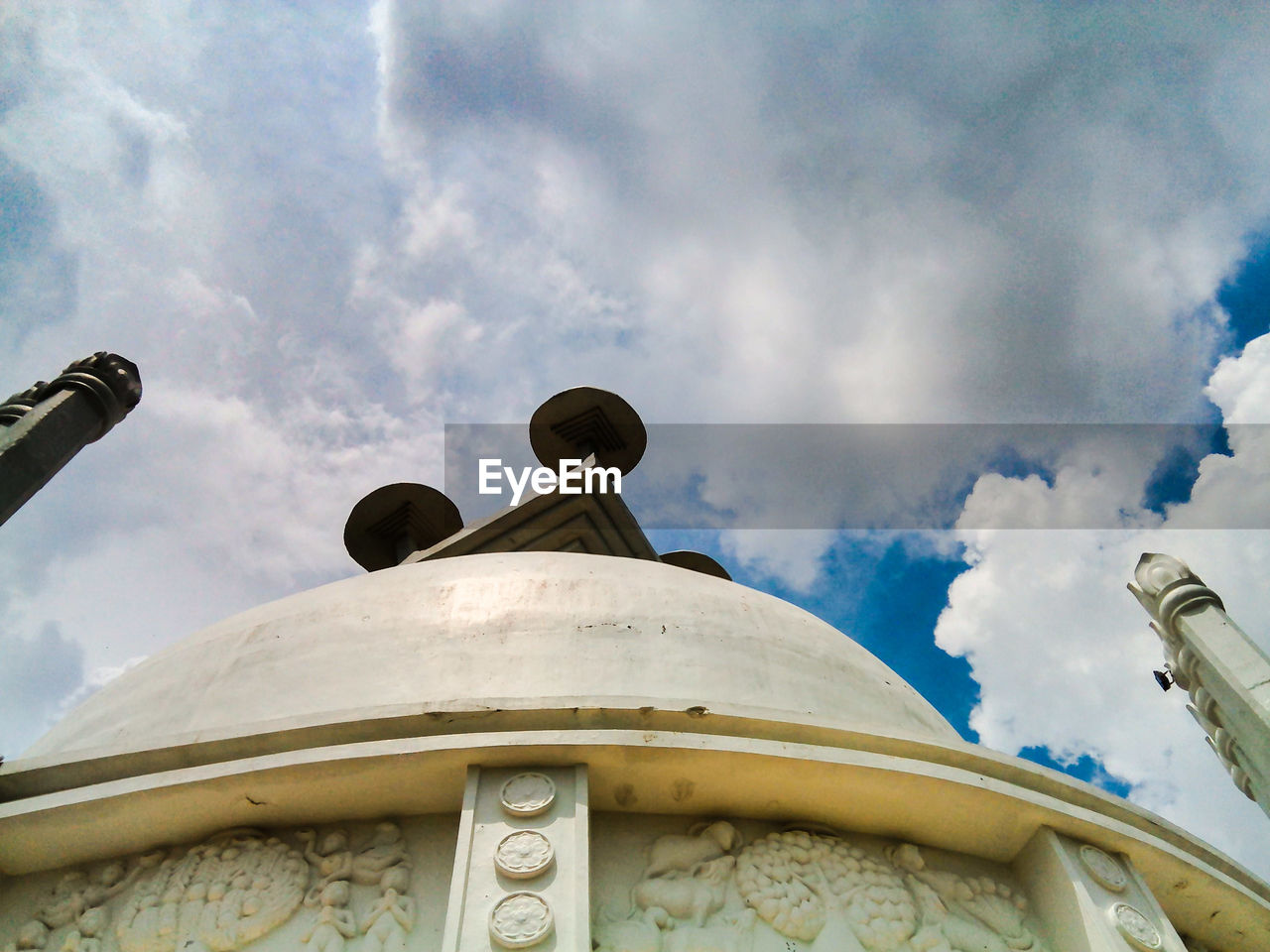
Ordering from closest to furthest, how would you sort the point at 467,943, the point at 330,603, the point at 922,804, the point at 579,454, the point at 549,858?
the point at 467,943 < the point at 549,858 < the point at 922,804 < the point at 330,603 < the point at 579,454

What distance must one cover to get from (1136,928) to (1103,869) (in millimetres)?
448

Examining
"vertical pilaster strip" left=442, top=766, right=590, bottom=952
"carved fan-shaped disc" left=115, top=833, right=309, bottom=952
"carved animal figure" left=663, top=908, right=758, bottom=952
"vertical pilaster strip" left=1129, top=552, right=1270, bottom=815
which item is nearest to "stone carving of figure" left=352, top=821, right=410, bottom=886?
"carved fan-shaped disc" left=115, top=833, right=309, bottom=952

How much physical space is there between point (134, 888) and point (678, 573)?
5.24 meters

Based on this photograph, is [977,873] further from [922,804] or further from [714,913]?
[714,913]

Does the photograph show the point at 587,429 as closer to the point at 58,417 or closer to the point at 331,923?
the point at 58,417

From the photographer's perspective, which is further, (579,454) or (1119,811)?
(579,454)

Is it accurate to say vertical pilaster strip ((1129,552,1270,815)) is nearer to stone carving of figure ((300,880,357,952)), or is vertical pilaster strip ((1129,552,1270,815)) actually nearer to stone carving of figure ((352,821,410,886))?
stone carving of figure ((352,821,410,886))

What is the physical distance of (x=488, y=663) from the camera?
635 cm

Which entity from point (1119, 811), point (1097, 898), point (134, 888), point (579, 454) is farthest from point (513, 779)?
point (579, 454)

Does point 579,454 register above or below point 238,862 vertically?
above

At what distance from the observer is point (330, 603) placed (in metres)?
7.29

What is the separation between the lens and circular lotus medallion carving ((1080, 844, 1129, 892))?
5438 millimetres

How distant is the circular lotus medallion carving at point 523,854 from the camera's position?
4582mm

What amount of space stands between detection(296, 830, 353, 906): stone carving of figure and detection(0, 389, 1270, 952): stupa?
0.6 inches
